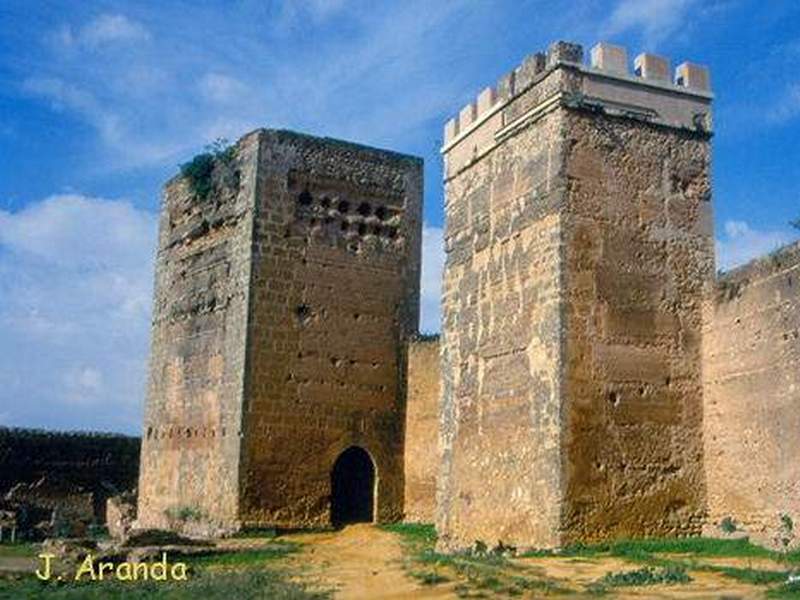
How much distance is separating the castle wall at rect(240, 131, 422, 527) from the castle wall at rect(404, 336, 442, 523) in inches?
7.3

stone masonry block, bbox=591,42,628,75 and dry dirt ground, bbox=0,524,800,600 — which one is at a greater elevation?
stone masonry block, bbox=591,42,628,75

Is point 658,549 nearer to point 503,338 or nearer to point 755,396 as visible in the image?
point 755,396

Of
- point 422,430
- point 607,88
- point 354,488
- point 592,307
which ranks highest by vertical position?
point 607,88

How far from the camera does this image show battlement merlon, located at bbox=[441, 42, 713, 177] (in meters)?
12.7

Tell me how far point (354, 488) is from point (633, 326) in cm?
733

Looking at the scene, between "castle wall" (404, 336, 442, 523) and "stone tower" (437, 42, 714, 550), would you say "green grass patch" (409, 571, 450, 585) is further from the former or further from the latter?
"castle wall" (404, 336, 442, 523)

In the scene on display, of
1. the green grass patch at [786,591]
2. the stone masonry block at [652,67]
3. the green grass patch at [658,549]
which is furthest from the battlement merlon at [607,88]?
the green grass patch at [786,591]

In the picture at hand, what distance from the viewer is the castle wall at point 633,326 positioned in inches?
475

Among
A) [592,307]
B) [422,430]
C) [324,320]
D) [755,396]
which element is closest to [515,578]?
[592,307]

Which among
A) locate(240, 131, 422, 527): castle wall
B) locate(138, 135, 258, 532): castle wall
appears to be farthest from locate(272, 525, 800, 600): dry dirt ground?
locate(138, 135, 258, 532): castle wall

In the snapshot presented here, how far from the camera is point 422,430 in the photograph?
1809 cm

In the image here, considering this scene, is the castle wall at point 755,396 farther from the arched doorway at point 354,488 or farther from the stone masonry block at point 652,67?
the arched doorway at point 354,488

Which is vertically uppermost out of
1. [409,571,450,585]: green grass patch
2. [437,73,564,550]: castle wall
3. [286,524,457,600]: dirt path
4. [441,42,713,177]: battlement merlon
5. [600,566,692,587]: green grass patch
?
[441,42,713,177]: battlement merlon

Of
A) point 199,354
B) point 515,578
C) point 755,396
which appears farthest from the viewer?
point 199,354
